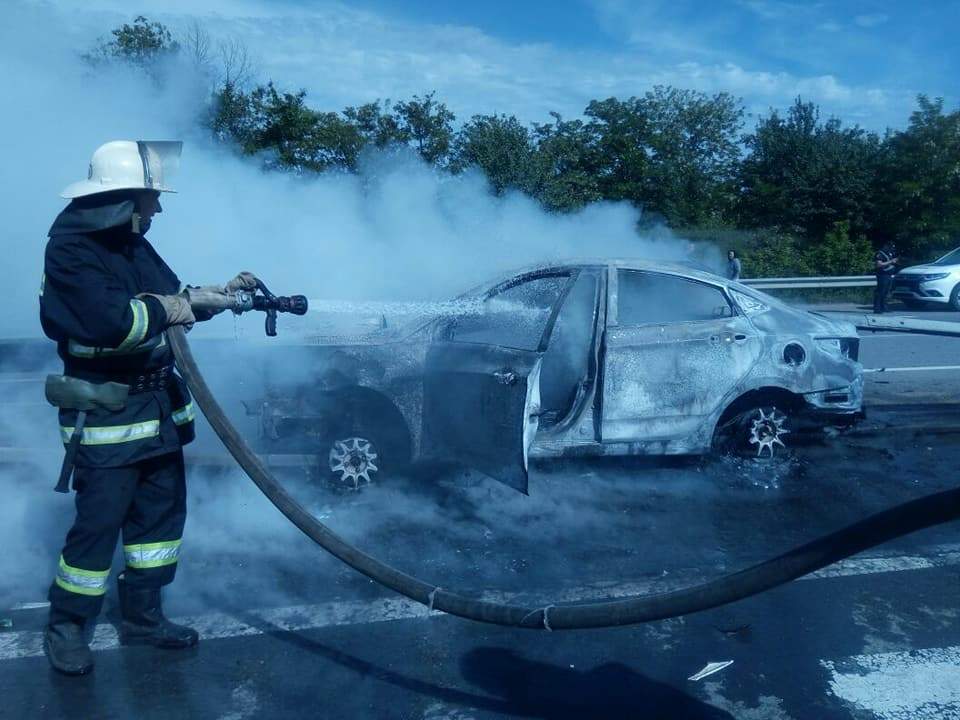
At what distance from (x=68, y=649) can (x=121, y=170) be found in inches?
77.6

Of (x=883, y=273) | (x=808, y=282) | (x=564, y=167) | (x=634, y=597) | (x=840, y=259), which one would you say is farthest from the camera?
(x=840, y=259)

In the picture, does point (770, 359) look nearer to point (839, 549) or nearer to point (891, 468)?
point (891, 468)

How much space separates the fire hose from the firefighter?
0.24 m

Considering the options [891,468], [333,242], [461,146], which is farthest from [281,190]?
[891,468]

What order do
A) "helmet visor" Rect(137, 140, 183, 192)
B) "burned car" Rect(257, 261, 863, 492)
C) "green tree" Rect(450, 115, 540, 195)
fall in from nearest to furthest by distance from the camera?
"helmet visor" Rect(137, 140, 183, 192) < "burned car" Rect(257, 261, 863, 492) < "green tree" Rect(450, 115, 540, 195)

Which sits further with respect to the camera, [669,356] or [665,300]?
[665,300]

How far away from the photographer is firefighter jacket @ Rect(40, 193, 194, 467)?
3.45 m

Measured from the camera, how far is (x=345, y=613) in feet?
14.1

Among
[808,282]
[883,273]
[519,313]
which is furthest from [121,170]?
[808,282]

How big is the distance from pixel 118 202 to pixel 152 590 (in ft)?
5.49

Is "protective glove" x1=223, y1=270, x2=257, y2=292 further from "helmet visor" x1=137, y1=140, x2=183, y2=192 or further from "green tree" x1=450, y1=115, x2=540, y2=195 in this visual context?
"green tree" x1=450, y1=115, x2=540, y2=195

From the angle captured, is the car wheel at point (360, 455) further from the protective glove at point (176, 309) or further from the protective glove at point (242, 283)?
the protective glove at point (176, 309)

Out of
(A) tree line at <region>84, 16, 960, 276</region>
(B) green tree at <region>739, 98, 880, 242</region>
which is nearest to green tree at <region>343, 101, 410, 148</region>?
(A) tree line at <region>84, 16, 960, 276</region>

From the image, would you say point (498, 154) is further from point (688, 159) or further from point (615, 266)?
point (688, 159)
